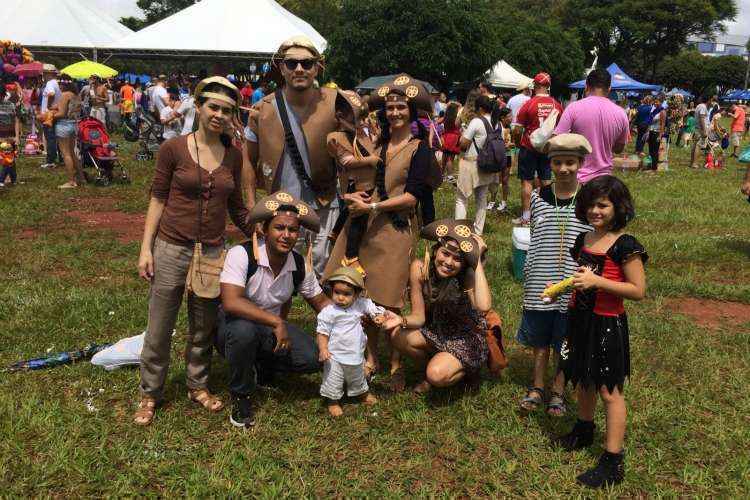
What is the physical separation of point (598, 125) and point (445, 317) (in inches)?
97.1

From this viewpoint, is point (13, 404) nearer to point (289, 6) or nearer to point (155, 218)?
point (155, 218)

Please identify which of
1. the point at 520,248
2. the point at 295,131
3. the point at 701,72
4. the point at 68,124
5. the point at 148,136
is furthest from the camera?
the point at 701,72

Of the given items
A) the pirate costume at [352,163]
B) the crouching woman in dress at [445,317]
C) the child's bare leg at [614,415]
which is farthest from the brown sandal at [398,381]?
the child's bare leg at [614,415]

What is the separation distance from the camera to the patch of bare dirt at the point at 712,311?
5668mm

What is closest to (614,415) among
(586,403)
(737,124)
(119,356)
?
(586,403)

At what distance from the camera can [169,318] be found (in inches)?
146

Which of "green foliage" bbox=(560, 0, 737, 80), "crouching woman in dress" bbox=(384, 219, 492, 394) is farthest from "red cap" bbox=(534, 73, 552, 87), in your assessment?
"green foliage" bbox=(560, 0, 737, 80)

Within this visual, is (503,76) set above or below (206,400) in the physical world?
above

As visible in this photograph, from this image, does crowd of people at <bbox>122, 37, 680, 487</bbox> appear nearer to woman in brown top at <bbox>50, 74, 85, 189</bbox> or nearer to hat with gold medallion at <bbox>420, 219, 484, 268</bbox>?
hat with gold medallion at <bbox>420, 219, 484, 268</bbox>

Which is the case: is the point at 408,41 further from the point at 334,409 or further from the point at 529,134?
the point at 334,409

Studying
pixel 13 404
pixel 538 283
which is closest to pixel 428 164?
pixel 538 283

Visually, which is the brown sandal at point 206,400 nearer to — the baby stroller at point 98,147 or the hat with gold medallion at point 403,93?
the hat with gold medallion at point 403,93

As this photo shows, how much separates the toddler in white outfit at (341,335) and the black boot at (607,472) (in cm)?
152

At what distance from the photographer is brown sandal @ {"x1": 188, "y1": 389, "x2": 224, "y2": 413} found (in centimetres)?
396
